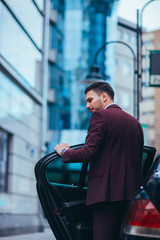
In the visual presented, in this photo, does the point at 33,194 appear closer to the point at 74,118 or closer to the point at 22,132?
the point at 22,132

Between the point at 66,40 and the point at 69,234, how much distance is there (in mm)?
→ 26131

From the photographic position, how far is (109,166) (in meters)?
3.39

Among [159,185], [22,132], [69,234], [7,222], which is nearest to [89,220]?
[69,234]

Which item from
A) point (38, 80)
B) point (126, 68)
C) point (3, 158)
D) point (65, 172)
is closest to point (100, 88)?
point (3, 158)

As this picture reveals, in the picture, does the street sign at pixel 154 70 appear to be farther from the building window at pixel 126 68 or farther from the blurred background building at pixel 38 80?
the building window at pixel 126 68

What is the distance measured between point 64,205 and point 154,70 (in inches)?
238

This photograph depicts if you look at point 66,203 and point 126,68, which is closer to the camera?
point 66,203

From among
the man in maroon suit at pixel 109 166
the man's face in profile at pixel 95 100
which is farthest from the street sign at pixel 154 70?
Answer: the man in maroon suit at pixel 109 166

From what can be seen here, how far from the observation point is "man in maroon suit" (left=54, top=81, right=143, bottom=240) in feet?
11.0

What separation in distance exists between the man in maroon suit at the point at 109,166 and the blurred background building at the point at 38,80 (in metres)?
6.30

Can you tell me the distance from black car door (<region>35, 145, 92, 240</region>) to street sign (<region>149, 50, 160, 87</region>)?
5.68 m

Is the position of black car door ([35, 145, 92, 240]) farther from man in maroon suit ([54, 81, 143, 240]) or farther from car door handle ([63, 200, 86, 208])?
man in maroon suit ([54, 81, 143, 240])

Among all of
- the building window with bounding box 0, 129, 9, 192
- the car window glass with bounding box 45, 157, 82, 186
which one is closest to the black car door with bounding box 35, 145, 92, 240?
the building window with bounding box 0, 129, 9, 192

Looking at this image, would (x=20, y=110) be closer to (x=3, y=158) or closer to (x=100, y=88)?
(x=3, y=158)
